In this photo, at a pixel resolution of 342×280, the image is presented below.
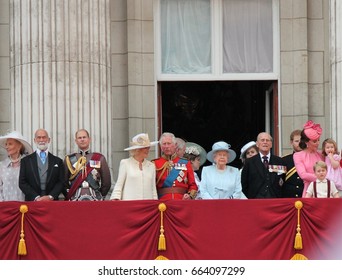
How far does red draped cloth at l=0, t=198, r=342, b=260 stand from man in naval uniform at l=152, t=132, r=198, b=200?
741mm

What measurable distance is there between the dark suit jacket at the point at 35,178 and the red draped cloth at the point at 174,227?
452 mm

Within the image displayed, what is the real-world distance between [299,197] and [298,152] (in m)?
0.70

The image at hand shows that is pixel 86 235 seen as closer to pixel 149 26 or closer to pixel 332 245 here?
pixel 332 245

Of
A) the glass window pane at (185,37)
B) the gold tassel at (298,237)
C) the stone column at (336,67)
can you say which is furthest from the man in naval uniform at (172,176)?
the glass window pane at (185,37)

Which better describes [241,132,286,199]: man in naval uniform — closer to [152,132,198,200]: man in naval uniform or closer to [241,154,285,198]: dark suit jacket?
[241,154,285,198]: dark suit jacket

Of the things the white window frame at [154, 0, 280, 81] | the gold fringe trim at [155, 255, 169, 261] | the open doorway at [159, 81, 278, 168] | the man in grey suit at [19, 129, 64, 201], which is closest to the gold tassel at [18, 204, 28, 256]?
the man in grey suit at [19, 129, 64, 201]

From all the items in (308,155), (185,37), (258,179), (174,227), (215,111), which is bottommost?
(174,227)

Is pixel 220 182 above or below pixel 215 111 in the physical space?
below

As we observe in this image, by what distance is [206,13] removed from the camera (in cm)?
2212

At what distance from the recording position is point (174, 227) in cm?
1727

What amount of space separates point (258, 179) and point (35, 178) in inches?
130

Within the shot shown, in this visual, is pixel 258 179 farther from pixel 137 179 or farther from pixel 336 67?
pixel 336 67

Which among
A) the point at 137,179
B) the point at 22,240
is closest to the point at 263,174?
the point at 137,179
